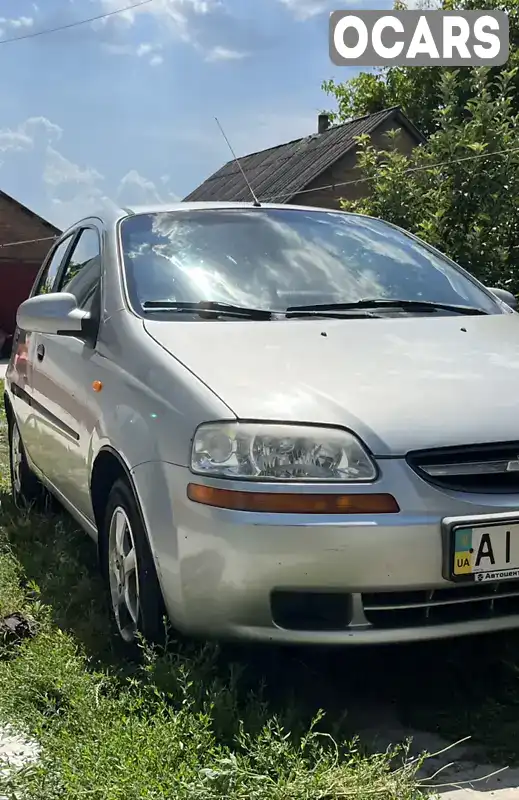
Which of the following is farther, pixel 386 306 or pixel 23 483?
pixel 23 483

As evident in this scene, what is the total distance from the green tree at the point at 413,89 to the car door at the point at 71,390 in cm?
2051

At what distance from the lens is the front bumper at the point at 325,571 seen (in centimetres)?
237

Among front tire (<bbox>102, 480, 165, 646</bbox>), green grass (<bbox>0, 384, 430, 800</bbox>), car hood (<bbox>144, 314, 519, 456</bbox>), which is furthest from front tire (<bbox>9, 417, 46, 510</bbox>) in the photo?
car hood (<bbox>144, 314, 519, 456</bbox>)

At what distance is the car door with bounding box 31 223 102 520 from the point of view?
3398 millimetres

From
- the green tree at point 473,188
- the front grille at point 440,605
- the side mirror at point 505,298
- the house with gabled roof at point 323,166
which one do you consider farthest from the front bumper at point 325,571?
the house with gabled roof at point 323,166

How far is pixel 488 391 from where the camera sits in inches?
105

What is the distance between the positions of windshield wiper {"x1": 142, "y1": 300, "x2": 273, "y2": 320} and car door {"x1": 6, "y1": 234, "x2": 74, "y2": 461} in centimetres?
139

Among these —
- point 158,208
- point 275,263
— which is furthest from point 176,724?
point 158,208

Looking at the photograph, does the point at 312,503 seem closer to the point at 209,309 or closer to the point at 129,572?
the point at 129,572

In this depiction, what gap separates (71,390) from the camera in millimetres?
3627

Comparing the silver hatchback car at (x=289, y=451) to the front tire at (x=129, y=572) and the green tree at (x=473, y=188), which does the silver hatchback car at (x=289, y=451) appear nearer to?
the front tire at (x=129, y=572)

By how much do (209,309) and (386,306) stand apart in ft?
2.33

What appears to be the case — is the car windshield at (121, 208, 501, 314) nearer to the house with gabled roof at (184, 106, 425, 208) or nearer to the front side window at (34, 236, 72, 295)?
the front side window at (34, 236, 72, 295)

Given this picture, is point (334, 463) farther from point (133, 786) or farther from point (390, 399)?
point (133, 786)
